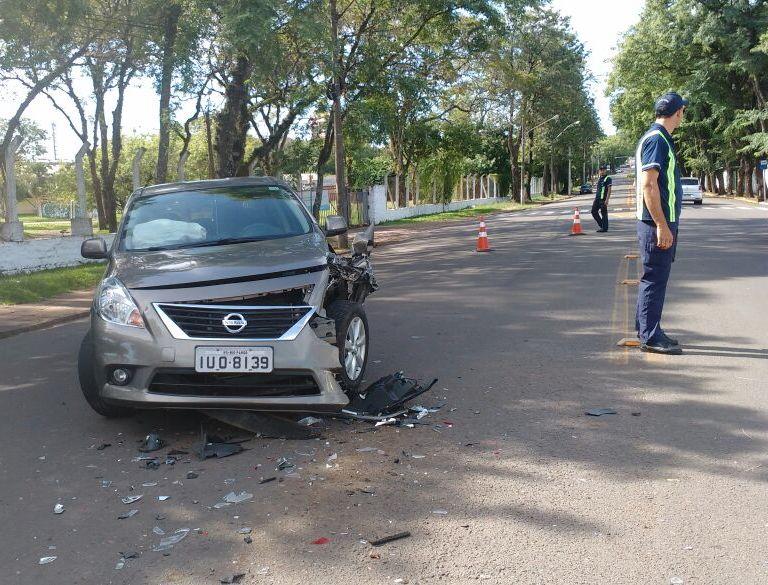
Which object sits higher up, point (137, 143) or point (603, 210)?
point (137, 143)

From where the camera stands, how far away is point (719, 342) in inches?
303

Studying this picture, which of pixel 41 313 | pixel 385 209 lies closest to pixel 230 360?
pixel 41 313

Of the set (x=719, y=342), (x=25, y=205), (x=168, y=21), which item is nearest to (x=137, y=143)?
(x=25, y=205)

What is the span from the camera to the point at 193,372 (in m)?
4.91

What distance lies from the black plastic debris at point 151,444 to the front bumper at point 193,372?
9.8 inches

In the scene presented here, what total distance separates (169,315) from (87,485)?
114 centimetres

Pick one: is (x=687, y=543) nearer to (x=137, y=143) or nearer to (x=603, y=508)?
(x=603, y=508)

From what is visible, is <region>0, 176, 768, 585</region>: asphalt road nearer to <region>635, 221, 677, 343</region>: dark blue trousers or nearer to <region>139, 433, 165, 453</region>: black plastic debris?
<region>139, 433, 165, 453</region>: black plastic debris

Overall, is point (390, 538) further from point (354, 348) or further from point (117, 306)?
point (117, 306)

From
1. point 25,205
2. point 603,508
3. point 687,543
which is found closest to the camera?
point 687,543

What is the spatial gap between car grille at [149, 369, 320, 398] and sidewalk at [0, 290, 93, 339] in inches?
240

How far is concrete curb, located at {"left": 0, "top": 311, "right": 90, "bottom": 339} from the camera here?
1017cm

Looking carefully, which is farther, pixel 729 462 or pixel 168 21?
pixel 168 21

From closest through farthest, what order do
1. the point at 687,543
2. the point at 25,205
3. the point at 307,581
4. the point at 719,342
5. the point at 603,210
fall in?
the point at 307,581 → the point at 687,543 → the point at 719,342 → the point at 603,210 → the point at 25,205
